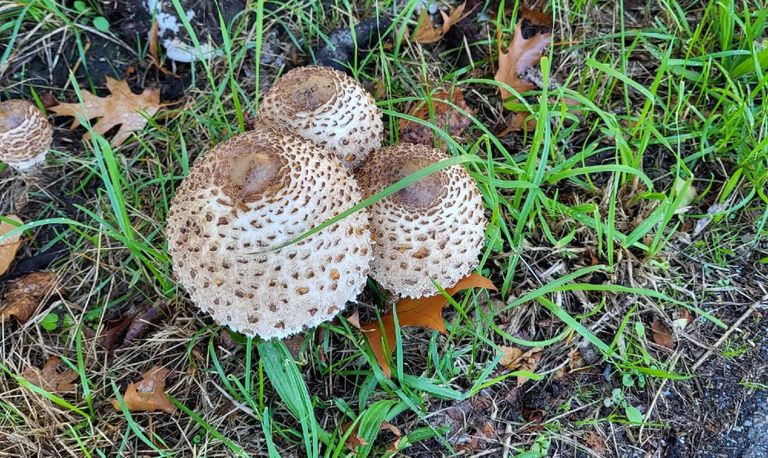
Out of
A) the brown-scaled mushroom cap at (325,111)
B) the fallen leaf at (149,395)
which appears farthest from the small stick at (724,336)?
the fallen leaf at (149,395)

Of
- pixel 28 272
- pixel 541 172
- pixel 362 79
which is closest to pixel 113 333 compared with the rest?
pixel 28 272

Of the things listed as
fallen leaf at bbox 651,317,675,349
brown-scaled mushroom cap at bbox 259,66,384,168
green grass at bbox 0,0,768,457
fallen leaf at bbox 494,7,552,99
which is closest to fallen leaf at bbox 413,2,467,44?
green grass at bbox 0,0,768,457

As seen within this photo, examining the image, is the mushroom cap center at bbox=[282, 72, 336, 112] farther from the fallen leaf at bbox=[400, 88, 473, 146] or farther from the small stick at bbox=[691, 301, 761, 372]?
the small stick at bbox=[691, 301, 761, 372]

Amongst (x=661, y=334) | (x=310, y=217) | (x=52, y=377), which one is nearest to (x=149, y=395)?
(x=52, y=377)

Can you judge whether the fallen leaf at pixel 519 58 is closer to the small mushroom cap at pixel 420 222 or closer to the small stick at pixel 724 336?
the small mushroom cap at pixel 420 222

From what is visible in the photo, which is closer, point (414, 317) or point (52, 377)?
point (414, 317)

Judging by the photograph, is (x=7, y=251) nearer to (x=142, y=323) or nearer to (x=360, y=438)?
(x=142, y=323)

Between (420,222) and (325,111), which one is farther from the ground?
Result: (325,111)
